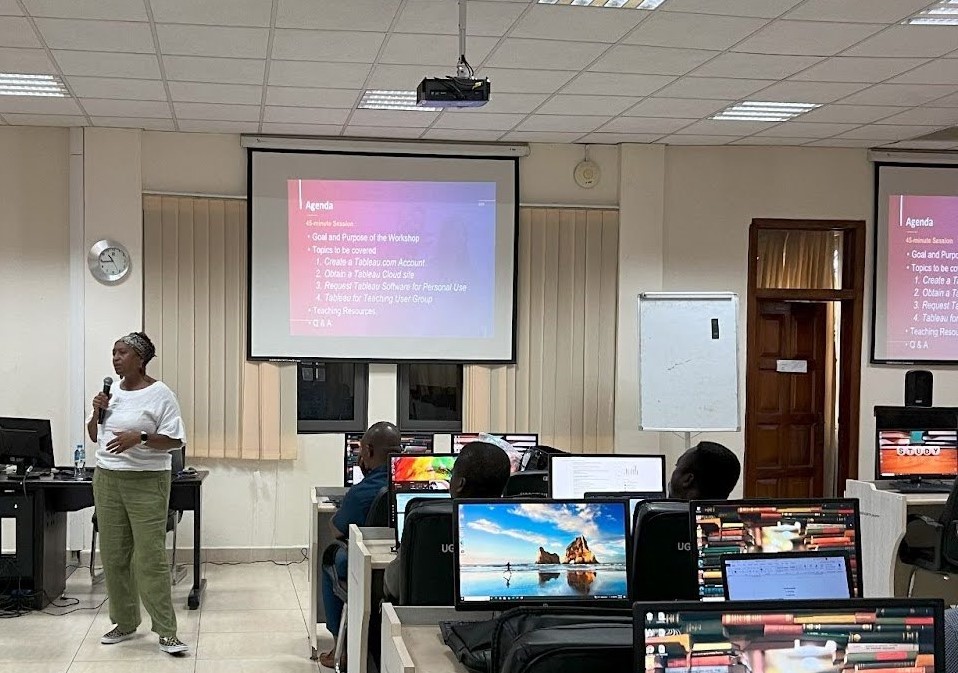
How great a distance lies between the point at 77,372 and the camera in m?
7.88

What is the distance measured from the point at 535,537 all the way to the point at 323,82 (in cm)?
411

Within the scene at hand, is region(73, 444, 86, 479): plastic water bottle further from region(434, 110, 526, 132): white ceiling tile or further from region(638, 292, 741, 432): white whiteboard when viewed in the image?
region(638, 292, 741, 432): white whiteboard

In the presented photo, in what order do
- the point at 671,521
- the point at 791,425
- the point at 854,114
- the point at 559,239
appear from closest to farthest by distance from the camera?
the point at 671,521, the point at 854,114, the point at 559,239, the point at 791,425

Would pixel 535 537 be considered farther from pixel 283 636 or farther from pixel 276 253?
pixel 276 253

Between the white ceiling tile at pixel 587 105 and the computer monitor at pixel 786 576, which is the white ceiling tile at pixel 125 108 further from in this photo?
the computer monitor at pixel 786 576

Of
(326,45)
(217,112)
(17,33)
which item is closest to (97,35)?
(17,33)

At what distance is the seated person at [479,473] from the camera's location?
3.36 m

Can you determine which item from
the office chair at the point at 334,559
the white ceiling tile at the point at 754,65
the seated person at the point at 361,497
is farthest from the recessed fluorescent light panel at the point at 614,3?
the office chair at the point at 334,559

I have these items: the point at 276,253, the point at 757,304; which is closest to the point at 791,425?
the point at 757,304

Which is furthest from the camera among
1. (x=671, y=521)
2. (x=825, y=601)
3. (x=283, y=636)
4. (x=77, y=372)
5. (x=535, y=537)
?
(x=77, y=372)

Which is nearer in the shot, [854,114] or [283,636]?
[283,636]

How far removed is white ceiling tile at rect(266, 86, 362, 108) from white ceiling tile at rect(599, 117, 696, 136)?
6.08 feet

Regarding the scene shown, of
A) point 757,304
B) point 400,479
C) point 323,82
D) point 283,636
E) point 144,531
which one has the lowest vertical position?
point 283,636

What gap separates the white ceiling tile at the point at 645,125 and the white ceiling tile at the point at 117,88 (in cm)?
299
